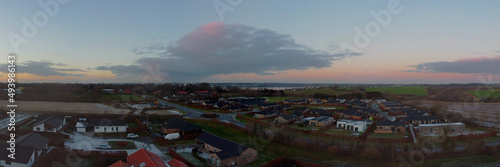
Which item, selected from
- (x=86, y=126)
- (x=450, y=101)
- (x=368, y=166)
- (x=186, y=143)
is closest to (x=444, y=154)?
(x=368, y=166)

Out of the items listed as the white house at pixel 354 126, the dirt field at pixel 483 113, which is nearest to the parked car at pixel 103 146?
the white house at pixel 354 126

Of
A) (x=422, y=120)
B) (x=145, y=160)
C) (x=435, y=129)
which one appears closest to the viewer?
(x=145, y=160)

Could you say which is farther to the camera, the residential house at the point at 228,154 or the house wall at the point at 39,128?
the house wall at the point at 39,128

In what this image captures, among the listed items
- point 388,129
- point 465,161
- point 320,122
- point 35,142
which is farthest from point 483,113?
point 35,142

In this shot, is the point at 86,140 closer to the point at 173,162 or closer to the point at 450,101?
the point at 173,162

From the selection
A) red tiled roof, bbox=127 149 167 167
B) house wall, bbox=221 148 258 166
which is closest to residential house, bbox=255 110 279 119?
house wall, bbox=221 148 258 166

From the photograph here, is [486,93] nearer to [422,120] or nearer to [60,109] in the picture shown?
[422,120]

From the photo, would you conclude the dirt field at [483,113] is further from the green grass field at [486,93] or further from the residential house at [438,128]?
the green grass field at [486,93]
